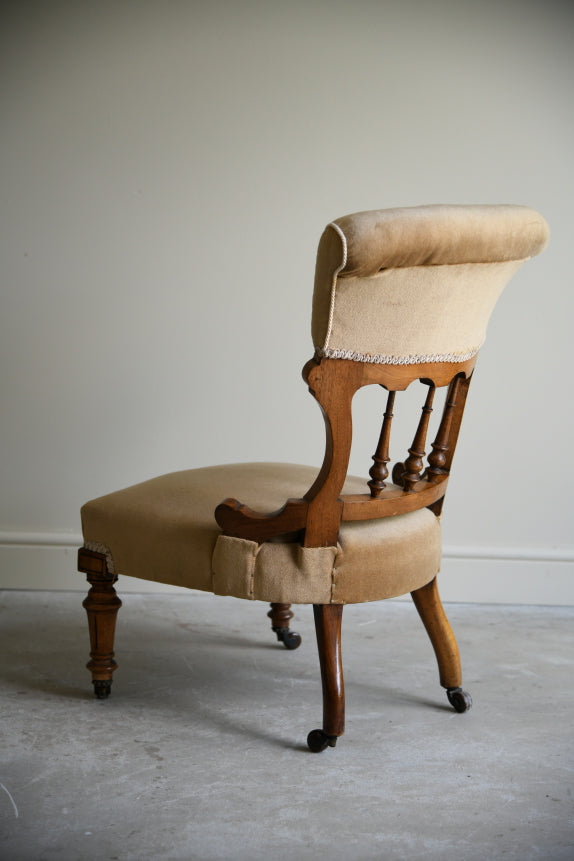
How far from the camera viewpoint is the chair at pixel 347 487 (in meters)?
1.36

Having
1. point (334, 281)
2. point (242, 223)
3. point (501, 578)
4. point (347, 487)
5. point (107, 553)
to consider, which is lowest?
point (501, 578)

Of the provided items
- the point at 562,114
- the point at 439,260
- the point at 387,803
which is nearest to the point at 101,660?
the point at 387,803

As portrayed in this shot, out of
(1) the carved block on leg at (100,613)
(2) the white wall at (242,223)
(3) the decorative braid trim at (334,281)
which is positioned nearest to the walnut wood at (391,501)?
(3) the decorative braid trim at (334,281)

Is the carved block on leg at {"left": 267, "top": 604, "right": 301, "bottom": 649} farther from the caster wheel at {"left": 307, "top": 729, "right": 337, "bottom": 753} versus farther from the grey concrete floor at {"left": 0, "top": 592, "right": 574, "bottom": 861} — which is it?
the caster wheel at {"left": 307, "top": 729, "right": 337, "bottom": 753}

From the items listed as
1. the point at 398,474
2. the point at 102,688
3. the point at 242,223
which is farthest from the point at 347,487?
the point at 242,223

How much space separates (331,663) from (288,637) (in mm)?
566

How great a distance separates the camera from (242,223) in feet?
7.93

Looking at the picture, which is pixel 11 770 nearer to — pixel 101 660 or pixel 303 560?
pixel 101 660

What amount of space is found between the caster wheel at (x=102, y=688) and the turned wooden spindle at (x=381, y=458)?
0.71 m

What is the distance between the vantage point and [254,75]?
7.75 feet

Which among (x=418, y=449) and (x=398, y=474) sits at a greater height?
(x=418, y=449)

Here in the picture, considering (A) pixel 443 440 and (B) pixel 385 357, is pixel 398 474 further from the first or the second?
(B) pixel 385 357

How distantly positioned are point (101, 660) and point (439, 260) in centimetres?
105

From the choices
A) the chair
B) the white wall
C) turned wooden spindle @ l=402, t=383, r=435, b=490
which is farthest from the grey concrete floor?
turned wooden spindle @ l=402, t=383, r=435, b=490
